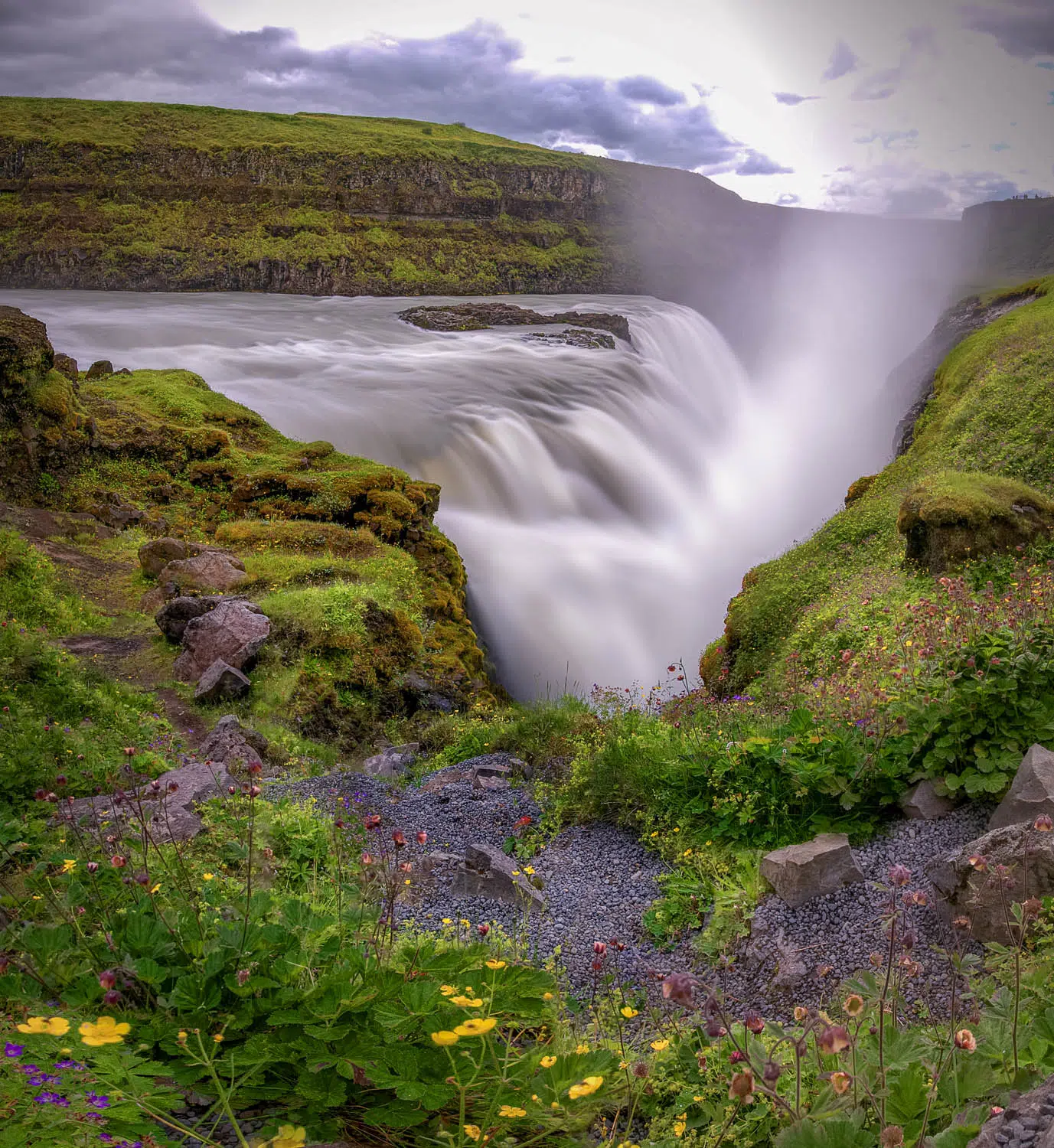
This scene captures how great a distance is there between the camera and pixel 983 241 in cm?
4809

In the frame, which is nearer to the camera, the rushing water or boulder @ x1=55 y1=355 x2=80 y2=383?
boulder @ x1=55 y1=355 x2=80 y2=383

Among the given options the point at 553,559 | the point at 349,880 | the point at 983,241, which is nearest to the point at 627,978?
the point at 349,880

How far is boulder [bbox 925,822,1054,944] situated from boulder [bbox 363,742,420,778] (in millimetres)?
4896

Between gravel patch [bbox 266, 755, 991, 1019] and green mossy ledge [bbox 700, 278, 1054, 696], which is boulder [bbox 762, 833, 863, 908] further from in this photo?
green mossy ledge [bbox 700, 278, 1054, 696]

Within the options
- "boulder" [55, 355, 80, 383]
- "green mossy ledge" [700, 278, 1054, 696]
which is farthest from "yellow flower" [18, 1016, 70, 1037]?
"boulder" [55, 355, 80, 383]

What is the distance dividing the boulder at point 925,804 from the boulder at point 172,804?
390cm

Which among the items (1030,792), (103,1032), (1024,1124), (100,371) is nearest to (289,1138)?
(103,1032)

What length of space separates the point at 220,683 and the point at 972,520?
26.4ft

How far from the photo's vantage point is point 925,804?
4.50 metres

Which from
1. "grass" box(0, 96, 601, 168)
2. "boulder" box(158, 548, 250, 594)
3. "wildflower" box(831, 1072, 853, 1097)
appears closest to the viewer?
"wildflower" box(831, 1072, 853, 1097)

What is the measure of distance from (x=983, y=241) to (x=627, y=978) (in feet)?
182

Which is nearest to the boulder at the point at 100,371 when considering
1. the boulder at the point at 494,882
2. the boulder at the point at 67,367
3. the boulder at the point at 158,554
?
the boulder at the point at 67,367

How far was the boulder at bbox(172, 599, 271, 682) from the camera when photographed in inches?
345

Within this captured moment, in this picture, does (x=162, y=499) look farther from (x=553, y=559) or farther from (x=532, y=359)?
(x=532, y=359)
